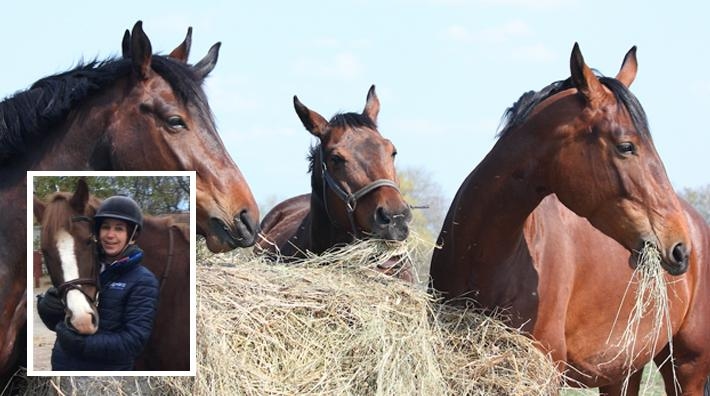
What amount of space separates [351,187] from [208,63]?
1620 mm

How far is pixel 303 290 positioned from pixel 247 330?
43cm

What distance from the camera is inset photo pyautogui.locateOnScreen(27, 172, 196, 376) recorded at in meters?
3.12

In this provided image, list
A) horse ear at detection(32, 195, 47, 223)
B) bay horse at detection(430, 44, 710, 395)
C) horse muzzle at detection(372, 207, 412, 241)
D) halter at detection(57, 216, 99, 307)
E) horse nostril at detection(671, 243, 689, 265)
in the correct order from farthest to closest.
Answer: horse muzzle at detection(372, 207, 412, 241) < bay horse at detection(430, 44, 710, 395) < horse nostril at detection(671, 243, 689, 265) < horse ear at detection(32, 195, 47, 223) < halter at detection(57, 216, 99, 307)

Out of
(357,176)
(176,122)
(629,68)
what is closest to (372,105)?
(357,176)

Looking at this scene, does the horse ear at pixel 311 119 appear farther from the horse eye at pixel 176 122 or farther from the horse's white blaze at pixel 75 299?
the horse's white blaze at pixel 75 299

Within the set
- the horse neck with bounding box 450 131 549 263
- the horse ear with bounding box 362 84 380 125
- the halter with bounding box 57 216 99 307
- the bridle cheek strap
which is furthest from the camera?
the horse ear with bounding box 362 84 380 125

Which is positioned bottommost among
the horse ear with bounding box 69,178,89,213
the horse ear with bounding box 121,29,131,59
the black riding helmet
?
the black riding helmet

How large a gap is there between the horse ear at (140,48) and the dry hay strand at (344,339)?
0.94 m

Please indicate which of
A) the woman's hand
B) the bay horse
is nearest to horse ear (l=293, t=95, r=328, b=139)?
the bay horse

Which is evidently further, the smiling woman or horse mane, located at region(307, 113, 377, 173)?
horse mane, located at region(307, 113, 377, 173)

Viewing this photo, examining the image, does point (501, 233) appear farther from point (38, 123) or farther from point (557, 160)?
point (38, 123)

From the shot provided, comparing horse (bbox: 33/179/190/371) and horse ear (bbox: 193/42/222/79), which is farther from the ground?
horse ear (bbox: 193/42/222/79)

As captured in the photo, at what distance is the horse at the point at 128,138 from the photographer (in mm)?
3734

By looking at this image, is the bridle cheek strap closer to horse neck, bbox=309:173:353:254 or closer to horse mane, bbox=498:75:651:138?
horse neck, bbox=309:173:353:254
